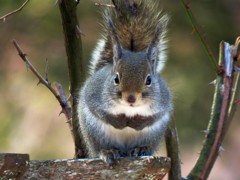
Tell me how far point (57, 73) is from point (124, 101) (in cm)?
235

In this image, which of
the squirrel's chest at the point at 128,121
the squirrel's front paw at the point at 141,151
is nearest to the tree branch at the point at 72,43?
the squirrel's chest at the point at 128,121

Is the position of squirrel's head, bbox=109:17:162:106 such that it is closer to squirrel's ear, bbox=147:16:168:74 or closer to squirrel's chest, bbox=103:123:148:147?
squirrel's ear, bbox=147:16:168:74

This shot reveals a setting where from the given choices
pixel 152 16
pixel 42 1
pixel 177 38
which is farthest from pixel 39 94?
pixel 152 16

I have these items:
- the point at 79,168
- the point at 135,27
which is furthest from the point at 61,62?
the point at 79,168

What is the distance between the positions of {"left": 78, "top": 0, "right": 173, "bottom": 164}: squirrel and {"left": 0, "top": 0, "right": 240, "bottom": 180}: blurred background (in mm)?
1933

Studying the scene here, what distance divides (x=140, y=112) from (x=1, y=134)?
93.4 inches

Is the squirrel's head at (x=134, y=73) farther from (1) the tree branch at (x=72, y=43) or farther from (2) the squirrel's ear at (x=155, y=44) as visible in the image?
(1) the tree branch at (x=72, y=43)

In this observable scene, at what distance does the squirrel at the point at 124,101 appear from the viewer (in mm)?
2967

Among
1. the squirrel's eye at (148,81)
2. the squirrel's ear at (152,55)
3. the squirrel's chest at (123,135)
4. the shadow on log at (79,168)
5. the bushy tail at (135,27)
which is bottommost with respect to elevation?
the shadow on log at (79,168)

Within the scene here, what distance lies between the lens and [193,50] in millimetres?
5484

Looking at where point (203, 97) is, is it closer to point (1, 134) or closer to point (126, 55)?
point (1, 134)

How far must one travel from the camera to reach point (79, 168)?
2.34 meters

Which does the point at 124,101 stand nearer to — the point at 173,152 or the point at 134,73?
the point at 134,73

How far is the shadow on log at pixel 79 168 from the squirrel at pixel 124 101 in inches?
14.9
